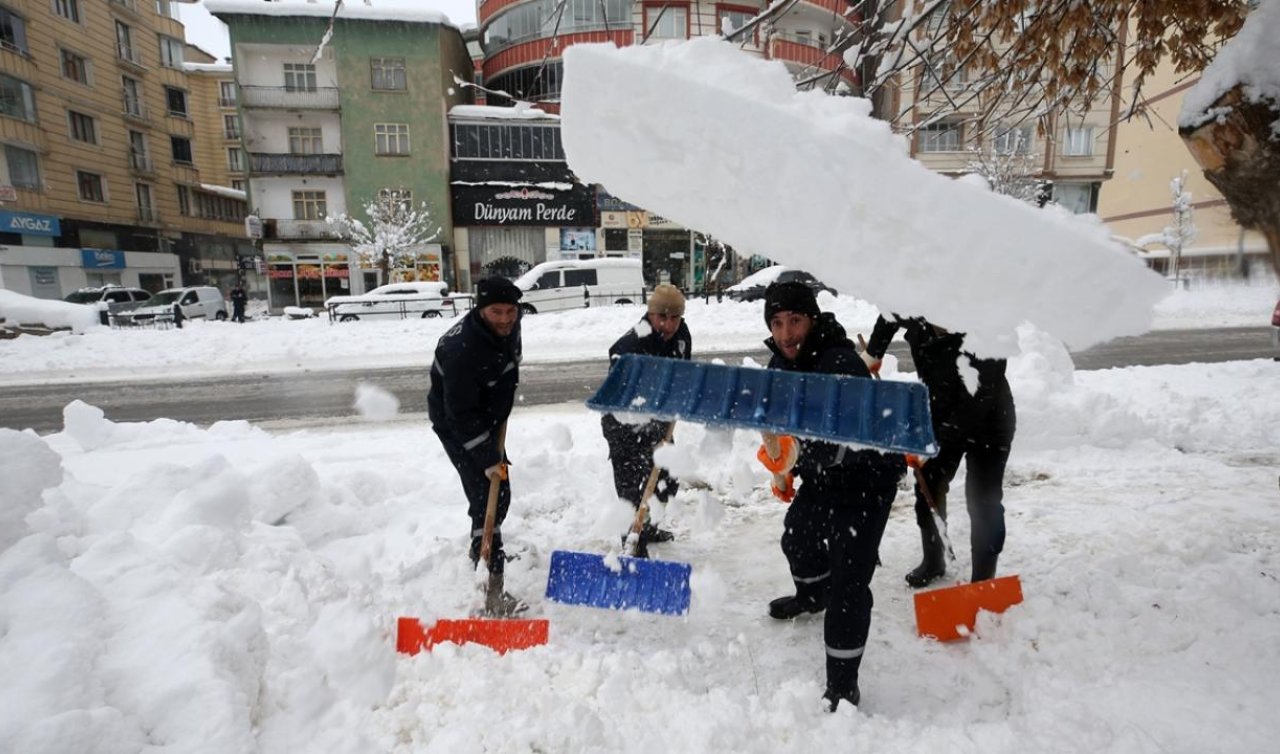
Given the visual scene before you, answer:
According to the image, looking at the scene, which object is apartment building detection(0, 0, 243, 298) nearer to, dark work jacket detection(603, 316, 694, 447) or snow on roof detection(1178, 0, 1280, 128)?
dark work jacket detection(603, 316, 694, 447)

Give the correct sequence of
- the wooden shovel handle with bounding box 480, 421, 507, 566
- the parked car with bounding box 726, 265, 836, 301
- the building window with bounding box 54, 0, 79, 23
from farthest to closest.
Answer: the building window with bounding box 54, 0, 79, 23 → the parked car with bounding box 726, 265, 836, 301 → the wooden shovel handle with bounding box 480, 421, 507, 566

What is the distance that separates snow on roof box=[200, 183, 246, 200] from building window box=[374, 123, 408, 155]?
50.9 feet

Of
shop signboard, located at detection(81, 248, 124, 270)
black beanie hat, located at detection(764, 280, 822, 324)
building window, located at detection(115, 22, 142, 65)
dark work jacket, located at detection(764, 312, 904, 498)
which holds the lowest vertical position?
dark work jacket, located at detection(764, 312, 904, 498)

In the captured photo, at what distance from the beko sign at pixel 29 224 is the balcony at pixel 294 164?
7.76m

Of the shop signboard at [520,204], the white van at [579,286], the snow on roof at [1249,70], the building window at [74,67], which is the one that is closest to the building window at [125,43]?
the building window at [74,67]

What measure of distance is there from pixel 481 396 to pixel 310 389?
7295 mm

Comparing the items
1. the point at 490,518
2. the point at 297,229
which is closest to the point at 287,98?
the point at 297,229

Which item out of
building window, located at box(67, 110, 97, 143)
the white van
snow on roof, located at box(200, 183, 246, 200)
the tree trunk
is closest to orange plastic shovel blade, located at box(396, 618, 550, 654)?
the tree trunk

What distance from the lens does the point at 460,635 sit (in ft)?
8.64

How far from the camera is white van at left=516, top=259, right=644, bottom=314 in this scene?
17438 millimetres

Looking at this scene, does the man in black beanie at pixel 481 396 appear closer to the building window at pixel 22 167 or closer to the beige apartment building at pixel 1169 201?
the beige apartment building at pixel 1169 201

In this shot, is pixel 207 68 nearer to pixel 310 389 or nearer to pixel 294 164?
pixel 294 164

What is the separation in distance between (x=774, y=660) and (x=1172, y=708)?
1354 mm

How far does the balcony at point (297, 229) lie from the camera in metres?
27.9
